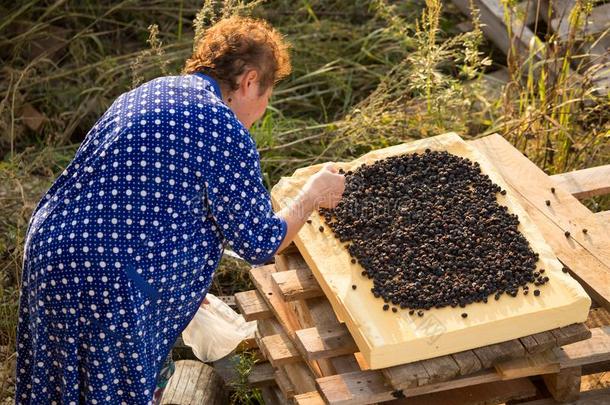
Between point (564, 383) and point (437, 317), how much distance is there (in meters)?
0.59

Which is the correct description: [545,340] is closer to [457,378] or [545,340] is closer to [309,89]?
[457,378]

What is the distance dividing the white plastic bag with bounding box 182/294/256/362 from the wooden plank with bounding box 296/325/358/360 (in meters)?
0.74

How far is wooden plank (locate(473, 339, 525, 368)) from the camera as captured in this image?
129 inches

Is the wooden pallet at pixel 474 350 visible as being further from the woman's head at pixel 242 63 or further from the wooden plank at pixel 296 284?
the woman's head at pixel 242 63

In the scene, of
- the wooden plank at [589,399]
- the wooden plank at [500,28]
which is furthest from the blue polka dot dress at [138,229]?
the wooden plank at [500,28]

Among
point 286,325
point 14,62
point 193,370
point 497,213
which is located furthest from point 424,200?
point 14,62

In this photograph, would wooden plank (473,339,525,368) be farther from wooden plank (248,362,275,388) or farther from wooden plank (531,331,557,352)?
wooden plank (248,362,275,388)

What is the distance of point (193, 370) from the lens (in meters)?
4.15

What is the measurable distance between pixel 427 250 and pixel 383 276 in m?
0.21

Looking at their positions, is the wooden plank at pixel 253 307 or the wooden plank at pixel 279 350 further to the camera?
the wooden plank at pixel 253 307

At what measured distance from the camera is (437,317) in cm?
329

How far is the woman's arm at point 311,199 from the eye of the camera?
3314 millimetres

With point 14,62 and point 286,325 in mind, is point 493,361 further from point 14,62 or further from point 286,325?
point 14,62

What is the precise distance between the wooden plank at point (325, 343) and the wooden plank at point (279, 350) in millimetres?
274
